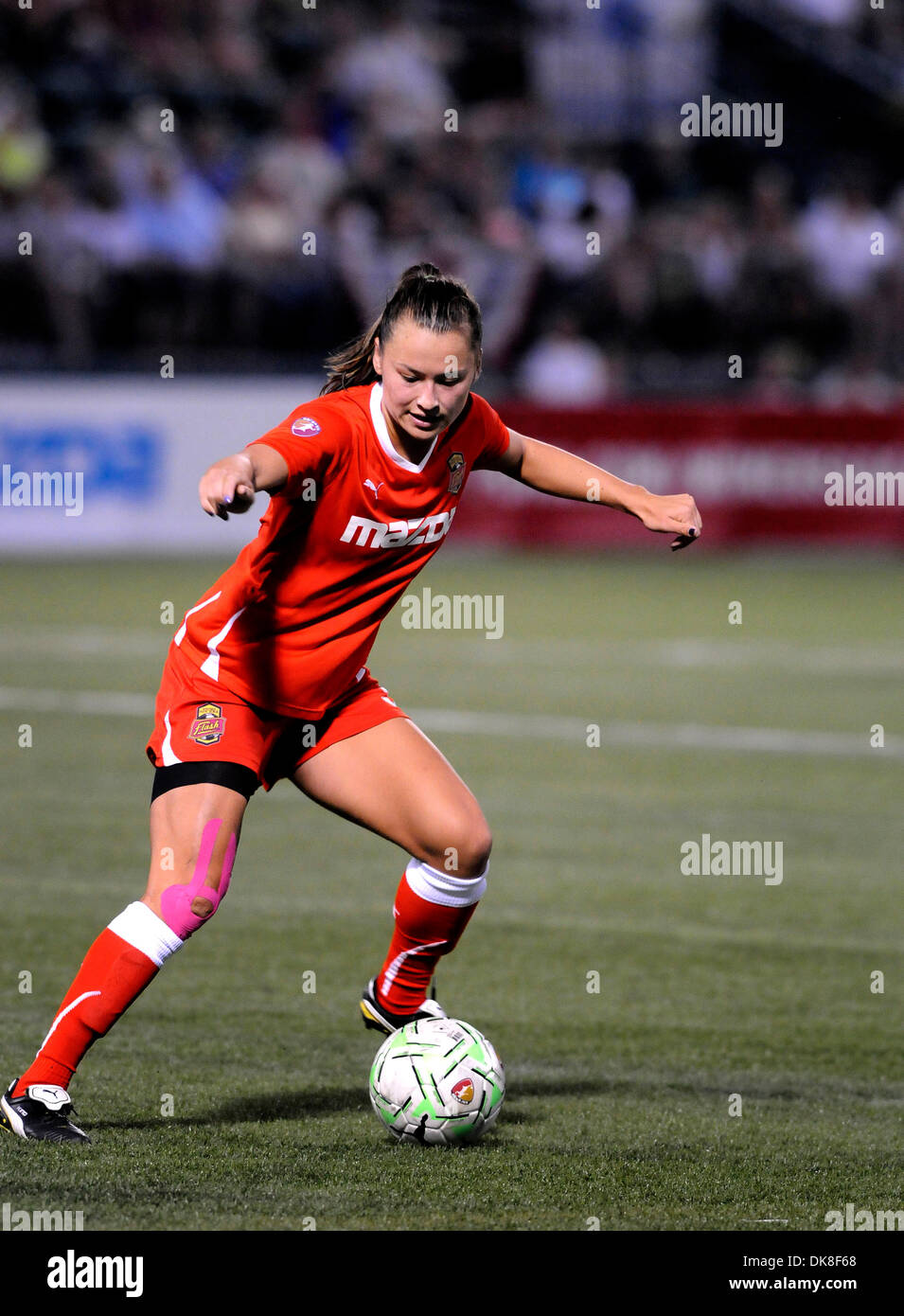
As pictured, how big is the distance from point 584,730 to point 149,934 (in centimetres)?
693

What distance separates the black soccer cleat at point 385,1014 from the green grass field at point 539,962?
0.16 m

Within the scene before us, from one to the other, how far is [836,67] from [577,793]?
66.1ft

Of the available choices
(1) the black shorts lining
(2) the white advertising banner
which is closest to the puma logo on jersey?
(1) the black shorts lining

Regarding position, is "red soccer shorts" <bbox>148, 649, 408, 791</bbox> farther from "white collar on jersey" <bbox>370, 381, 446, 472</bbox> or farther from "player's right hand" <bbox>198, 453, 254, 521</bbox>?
"player's right hand" <bbox>198, 453, 254, 521</bbox>

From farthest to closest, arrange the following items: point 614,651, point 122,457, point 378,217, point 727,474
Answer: point 727,474 < point 378,217 < point 122,457 < point 614,651

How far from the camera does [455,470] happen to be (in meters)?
5.20

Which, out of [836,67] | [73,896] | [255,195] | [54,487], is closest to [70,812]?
[73,896]

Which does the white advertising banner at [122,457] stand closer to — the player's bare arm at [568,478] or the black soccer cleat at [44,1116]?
the player's bare arm at [568,478]

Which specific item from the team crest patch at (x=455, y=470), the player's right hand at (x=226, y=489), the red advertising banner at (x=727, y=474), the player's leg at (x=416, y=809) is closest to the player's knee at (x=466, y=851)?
the player's leg at (x=416, y=809)

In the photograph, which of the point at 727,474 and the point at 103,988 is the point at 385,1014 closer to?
the point at 103,988

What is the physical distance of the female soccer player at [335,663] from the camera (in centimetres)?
484

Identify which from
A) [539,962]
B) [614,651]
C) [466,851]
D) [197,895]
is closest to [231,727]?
[197,895]
